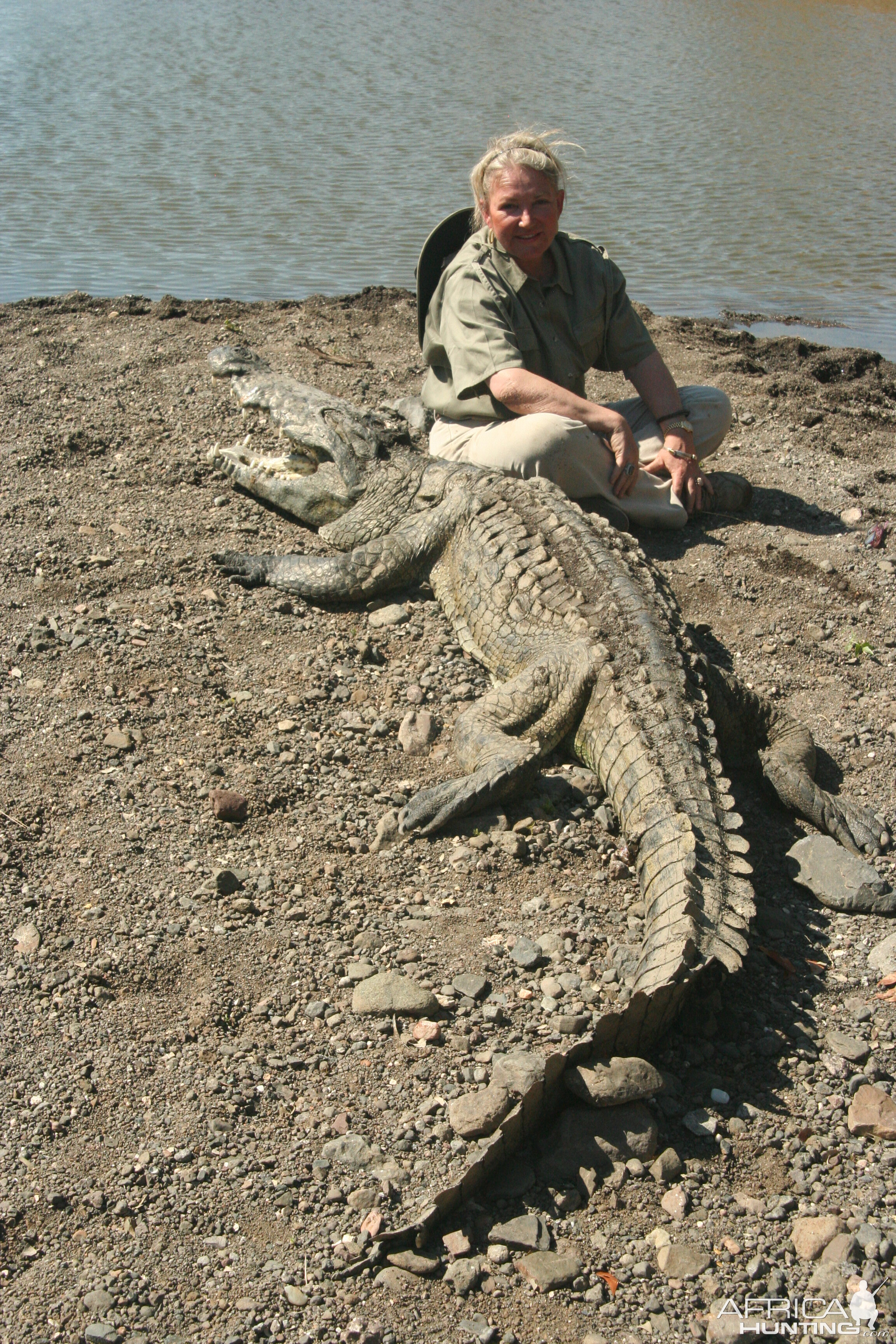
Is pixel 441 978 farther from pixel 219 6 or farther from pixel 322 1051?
pixel 219 6

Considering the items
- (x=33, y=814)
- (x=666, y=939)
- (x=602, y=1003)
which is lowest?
(x=33, y=814)

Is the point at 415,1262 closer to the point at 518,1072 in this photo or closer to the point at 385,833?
the point at 518,1072

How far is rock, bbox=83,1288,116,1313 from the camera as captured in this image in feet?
6.34

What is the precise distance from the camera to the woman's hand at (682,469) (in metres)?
4.83

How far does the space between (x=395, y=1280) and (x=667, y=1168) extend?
24.8 inches

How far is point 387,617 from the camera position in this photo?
171 inches

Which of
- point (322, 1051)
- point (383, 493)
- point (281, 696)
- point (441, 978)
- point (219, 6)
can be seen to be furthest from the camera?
point (219, 6)

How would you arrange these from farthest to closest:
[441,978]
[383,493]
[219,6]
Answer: [219,6] < [383,493] < [441,978]

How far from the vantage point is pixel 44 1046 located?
2455mm

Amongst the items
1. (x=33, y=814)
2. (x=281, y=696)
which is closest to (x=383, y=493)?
(x=281, y=696)

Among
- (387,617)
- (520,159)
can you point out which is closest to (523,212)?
(520,159)

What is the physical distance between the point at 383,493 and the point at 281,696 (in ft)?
4.57

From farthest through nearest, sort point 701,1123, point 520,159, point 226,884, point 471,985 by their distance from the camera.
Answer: point 520,159
point 226,884
point 471,985
point 701,1123

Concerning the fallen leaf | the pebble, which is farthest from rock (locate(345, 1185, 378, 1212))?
the fallen leaf
